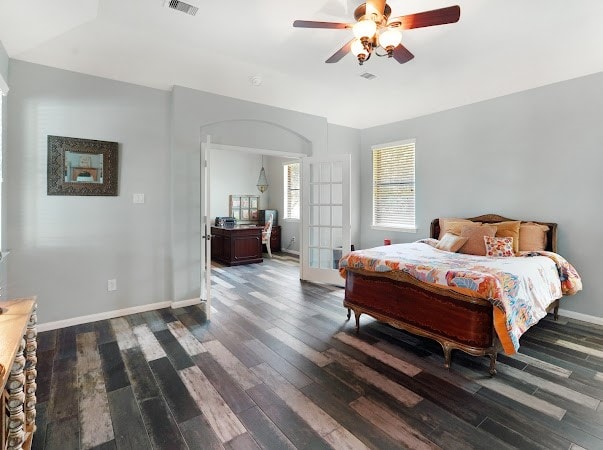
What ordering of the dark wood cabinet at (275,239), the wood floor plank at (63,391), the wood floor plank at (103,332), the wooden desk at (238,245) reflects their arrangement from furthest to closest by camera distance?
1. the dark wood cabinet at (275,239)
2. the wooden desk at (238,245)
3. the wood floor plank at (103,332)
4. the wood floor plank at (63,391)

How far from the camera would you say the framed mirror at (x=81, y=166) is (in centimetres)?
328

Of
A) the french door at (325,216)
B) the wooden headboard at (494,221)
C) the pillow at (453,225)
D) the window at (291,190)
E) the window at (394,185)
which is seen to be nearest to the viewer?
the wooden headboard at (494,221)

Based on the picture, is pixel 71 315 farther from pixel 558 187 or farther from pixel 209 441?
pixel 558 187

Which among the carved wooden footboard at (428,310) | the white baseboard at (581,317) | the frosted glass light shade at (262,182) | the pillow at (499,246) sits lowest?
the white baseboard at (581,317)

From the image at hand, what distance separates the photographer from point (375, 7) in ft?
7.15

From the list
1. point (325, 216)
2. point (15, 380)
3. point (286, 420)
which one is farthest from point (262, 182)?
point (15, 380)

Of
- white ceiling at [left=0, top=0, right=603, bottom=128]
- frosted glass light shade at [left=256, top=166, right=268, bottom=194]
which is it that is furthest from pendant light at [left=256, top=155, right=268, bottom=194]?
white ceiling at [left=0, top=0, right=603, bottom=128]

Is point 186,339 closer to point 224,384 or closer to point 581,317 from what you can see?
point 224,384

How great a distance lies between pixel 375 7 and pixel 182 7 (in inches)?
66.6

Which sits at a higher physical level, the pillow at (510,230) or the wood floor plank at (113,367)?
the pillow at (510,230)

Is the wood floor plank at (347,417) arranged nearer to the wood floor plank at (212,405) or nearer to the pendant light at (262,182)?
the wood floor plank at (212,405)

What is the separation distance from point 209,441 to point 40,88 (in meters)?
3.59

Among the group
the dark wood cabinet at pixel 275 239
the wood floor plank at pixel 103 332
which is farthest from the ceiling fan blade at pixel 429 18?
the dark wood cabinet at pixel 275 239

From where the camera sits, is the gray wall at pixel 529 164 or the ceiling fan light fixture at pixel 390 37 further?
the gray wall at pixel 529 164
